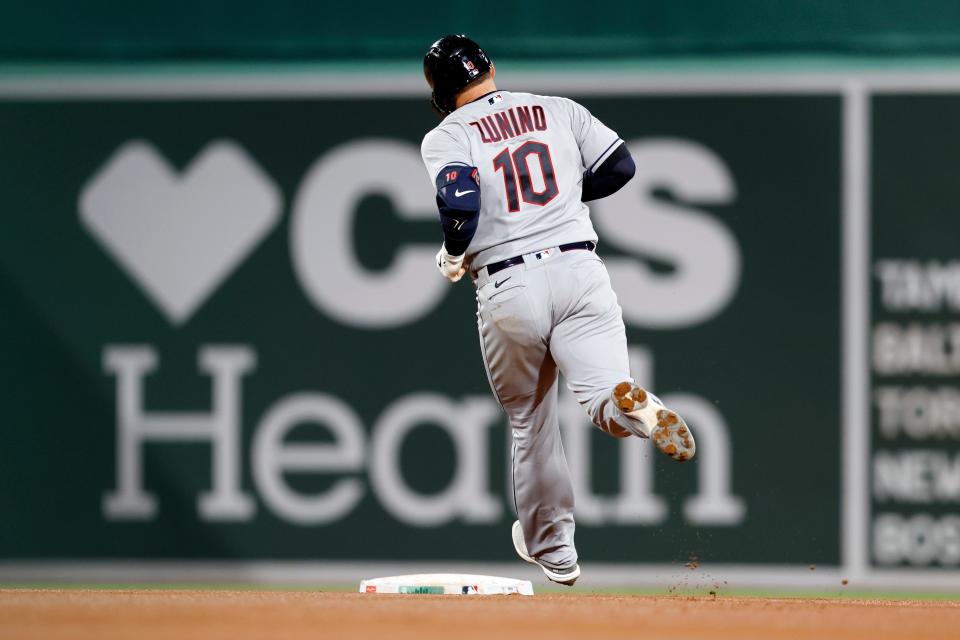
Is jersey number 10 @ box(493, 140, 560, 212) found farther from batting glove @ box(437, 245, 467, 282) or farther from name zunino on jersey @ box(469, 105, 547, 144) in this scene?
batting glove @ box(437, 245, 467, 282)

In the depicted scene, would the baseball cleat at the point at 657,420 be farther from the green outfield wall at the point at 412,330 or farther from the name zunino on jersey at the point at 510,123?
the green outfield wall at the point at 412,330

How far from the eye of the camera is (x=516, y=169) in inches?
186

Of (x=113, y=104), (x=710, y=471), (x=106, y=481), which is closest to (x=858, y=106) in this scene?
(x=710, y=471)

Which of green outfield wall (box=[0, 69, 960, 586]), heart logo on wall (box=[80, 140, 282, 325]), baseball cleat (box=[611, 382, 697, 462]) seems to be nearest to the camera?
baseball cleat (box=[611, 382, 697, 462])

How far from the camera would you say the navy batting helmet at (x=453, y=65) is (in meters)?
4.87

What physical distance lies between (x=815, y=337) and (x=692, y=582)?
48.7 inches

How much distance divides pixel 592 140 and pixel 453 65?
540mm

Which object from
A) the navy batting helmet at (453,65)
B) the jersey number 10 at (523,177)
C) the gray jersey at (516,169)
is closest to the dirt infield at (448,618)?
the gray jersey at (516,169)

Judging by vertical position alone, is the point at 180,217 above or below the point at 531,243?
above

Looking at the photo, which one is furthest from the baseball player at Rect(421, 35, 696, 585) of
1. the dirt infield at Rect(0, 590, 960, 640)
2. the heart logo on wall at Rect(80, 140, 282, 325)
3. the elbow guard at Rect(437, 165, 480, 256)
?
the heart logo on wall at Rect(80, 140, 282, 325)

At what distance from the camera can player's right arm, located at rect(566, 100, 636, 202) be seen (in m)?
4.86

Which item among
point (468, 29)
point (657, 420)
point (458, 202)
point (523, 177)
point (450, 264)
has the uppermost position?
point (468, 29)

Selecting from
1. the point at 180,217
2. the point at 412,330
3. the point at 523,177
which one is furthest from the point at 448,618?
the point at 180,217

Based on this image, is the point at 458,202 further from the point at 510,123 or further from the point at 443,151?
the point at 510,123
